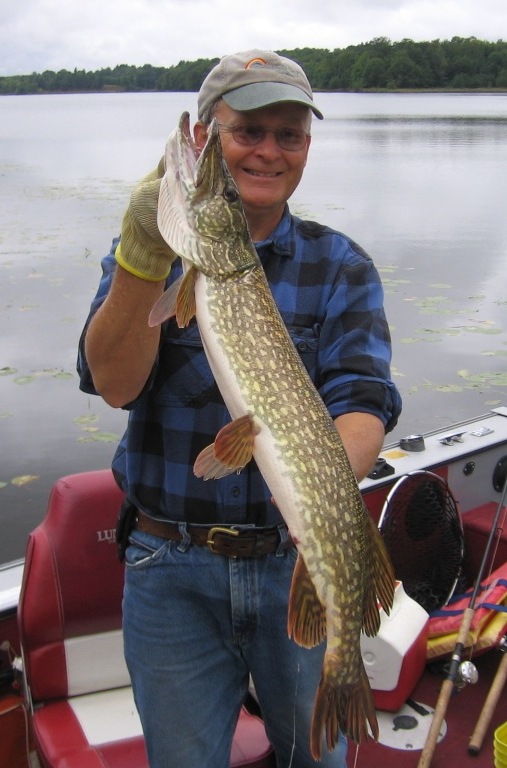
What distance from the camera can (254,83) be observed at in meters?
1.89

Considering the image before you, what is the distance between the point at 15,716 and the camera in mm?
2936

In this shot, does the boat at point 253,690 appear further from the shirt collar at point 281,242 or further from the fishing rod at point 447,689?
the shirt collar at point 281,242

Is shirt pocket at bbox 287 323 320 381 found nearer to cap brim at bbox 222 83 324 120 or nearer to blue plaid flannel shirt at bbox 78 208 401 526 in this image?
blue plaid flannel shirt at bbox 78 208 401 526

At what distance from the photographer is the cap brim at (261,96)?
6.12 feet

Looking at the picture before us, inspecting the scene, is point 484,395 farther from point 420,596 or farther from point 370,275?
point 370,275

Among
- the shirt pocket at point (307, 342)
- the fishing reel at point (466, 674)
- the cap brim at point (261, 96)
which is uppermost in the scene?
the cap brim at point (261, 96)

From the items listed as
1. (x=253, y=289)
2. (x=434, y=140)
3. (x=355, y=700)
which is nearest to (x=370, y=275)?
(x=253, y=289)

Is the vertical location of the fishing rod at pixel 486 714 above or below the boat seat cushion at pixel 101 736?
below

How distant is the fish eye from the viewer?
1757 mm

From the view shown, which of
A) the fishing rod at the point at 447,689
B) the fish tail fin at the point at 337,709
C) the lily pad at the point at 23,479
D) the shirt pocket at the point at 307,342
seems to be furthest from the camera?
the lily pad at the point at 23,479

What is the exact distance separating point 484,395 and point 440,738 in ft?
17.9

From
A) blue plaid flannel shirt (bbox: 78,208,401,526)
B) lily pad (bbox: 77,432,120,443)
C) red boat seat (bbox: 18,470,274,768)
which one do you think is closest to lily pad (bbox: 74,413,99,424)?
lily pad (bbox: 77,432,120,443)

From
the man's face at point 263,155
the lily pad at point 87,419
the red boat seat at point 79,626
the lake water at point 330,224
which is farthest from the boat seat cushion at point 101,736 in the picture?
the lily pad at point 87,419

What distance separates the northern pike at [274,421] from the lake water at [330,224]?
13.1 ft
